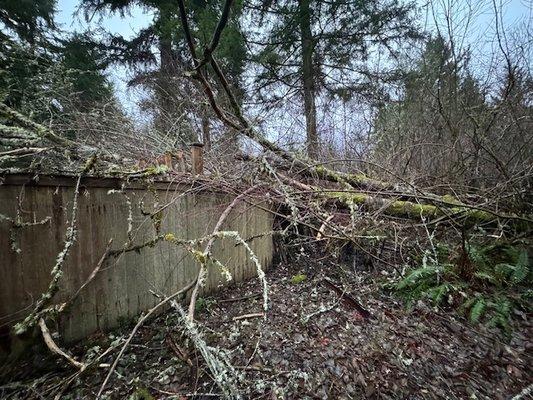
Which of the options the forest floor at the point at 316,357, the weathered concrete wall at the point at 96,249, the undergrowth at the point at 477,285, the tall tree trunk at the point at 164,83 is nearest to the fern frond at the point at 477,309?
the undergrowth at the point at 477,285

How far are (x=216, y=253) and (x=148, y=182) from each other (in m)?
1.30

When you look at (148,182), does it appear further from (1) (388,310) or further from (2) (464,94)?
(2) (464,94)

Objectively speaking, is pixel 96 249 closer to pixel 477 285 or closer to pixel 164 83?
pixel 477 285

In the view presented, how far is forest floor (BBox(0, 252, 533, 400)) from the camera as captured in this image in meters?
2.14

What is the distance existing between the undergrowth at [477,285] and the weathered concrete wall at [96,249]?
2.40 metres

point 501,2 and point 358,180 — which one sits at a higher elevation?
point 501,2

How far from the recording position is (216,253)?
3.76 m

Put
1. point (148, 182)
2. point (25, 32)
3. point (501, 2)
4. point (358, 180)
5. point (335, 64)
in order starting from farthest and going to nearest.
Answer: point (335, 64) < point (25, 32) < point (358, 180) < point (501, 2) < point (148, 182)

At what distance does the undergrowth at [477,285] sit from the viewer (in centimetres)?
311

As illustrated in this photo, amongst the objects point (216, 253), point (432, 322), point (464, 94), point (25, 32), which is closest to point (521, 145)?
point (464, 94)

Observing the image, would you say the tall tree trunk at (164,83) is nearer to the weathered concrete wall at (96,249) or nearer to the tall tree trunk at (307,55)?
the tall tree trunk at (307,55)

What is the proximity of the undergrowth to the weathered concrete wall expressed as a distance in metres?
2.40

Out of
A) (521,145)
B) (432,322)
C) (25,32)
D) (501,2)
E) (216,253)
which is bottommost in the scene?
(432,322)

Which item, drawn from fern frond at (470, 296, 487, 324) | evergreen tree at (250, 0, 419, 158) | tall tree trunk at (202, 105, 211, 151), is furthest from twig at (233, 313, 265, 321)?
Result: evergreen tree at (250, 0, 419, 158)
